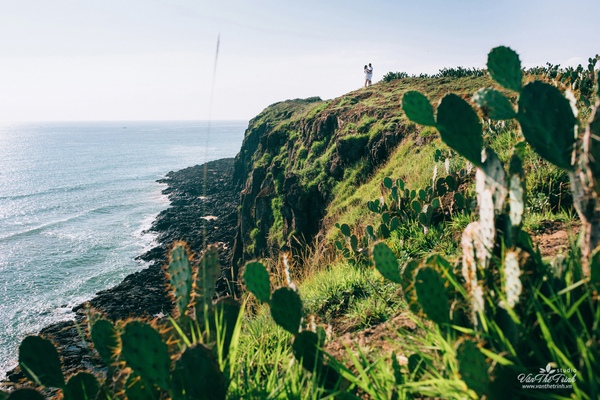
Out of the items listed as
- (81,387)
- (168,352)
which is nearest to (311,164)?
(81,387)

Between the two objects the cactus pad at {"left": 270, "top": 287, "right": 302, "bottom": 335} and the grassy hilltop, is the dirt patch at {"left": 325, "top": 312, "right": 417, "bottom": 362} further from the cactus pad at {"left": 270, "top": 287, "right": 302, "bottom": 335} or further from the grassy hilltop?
the cactus pad at {"left": 270, "top": 287, "right": 302, "bottom": 335}

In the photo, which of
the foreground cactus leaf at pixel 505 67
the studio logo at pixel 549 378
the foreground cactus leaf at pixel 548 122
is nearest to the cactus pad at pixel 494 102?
the foreground cactus leaf at pixel 505 67

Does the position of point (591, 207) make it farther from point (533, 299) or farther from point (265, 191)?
point (265, 191)

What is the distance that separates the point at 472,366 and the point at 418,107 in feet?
4.88

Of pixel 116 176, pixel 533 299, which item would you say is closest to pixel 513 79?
pixel 533 299

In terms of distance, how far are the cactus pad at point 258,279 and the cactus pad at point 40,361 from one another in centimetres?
121

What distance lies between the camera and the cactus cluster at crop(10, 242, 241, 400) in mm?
1817

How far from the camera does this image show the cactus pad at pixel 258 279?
7.66 feet

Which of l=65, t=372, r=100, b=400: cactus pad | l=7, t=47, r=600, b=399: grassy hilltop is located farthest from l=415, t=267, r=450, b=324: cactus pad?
l=65, t=372, r=100, b=400: cactus pad

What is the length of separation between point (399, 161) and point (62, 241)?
38.7 m

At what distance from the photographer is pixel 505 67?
2.43m

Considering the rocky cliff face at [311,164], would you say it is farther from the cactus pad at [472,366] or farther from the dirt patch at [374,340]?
the cactus pad at [472,366]

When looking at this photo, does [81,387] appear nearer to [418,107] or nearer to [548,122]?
[418,107]

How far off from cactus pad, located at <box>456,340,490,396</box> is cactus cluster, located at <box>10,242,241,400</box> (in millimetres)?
1054
